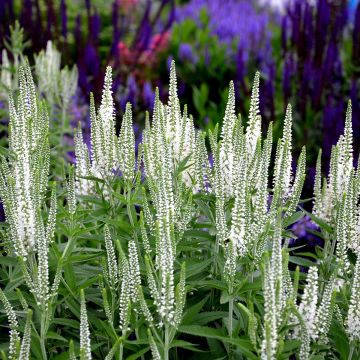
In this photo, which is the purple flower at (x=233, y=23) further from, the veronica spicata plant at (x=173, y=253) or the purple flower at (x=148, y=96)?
the veronica spicata plant at (x=173, y=253)

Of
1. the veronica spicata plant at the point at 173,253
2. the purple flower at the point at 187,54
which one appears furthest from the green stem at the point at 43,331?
the purple flower at the point at 187,54

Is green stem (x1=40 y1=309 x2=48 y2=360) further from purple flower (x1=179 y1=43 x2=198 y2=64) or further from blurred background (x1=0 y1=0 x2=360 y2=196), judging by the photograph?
purple flower (x1=179 y1=43 x2=198 y2=64)

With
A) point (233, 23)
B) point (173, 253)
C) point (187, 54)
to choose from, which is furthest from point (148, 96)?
point (173, 253)

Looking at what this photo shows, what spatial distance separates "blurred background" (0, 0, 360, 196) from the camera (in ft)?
24.4

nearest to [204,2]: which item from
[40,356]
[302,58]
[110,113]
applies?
[302,58]

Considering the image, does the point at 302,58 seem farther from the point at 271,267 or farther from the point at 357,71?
the point at 271,267

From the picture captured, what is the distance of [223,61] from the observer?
9.81 m

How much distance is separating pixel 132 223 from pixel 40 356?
69 centimetres

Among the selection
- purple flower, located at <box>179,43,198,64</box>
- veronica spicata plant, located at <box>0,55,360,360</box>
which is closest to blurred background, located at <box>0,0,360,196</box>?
purple flower, located at <box>179,43,198,64</box>

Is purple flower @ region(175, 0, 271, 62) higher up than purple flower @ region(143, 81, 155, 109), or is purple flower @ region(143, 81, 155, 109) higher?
purple flower @ region(175, 0, 271, 62)

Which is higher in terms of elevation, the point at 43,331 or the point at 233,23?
the point at 233,23

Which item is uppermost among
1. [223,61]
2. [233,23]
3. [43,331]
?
[233,23]

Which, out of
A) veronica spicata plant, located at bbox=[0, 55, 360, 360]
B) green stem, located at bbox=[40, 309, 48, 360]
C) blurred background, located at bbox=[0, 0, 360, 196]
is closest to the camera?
veronica spicata plant, located at bbox=[0, 55, 360, 360]

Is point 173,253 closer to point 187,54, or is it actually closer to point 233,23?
point 187,54
